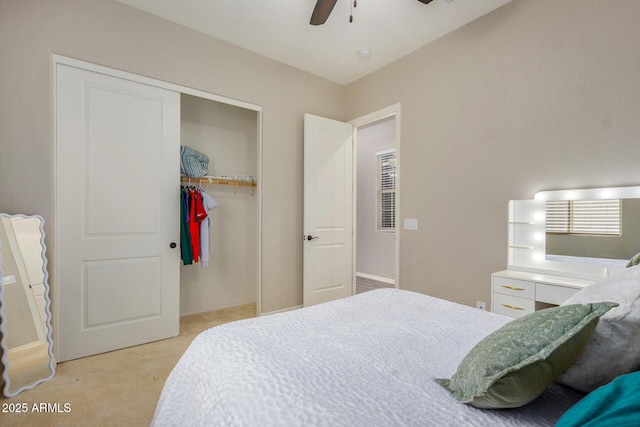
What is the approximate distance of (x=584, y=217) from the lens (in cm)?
211

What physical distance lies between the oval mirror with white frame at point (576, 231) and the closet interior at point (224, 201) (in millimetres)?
2607

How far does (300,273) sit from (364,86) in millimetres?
2413

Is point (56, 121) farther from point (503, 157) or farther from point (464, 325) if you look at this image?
point (503, 157)

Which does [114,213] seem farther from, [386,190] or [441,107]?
[386,190]

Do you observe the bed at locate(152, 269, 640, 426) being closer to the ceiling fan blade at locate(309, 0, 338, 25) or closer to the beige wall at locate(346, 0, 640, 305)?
the beige wall at locate(346, 0, 640, 305)

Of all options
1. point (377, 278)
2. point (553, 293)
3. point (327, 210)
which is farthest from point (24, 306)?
point (377, 278)

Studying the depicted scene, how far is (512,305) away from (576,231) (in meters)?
0.69

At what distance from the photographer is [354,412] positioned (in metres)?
0.73

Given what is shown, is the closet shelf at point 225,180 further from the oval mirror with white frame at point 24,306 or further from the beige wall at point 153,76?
the oval mirror with white frame at point 24,306

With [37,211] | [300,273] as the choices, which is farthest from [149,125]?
[300,273]

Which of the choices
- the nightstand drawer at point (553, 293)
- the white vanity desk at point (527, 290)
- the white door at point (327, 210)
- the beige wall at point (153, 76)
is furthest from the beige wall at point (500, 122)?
the beige wall at point (153, 76)

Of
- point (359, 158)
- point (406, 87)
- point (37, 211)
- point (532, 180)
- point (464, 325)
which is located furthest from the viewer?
point (359, 158)

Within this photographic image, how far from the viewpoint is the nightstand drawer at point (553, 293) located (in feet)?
6.34

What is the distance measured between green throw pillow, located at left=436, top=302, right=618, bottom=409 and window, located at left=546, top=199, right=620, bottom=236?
1.71m
